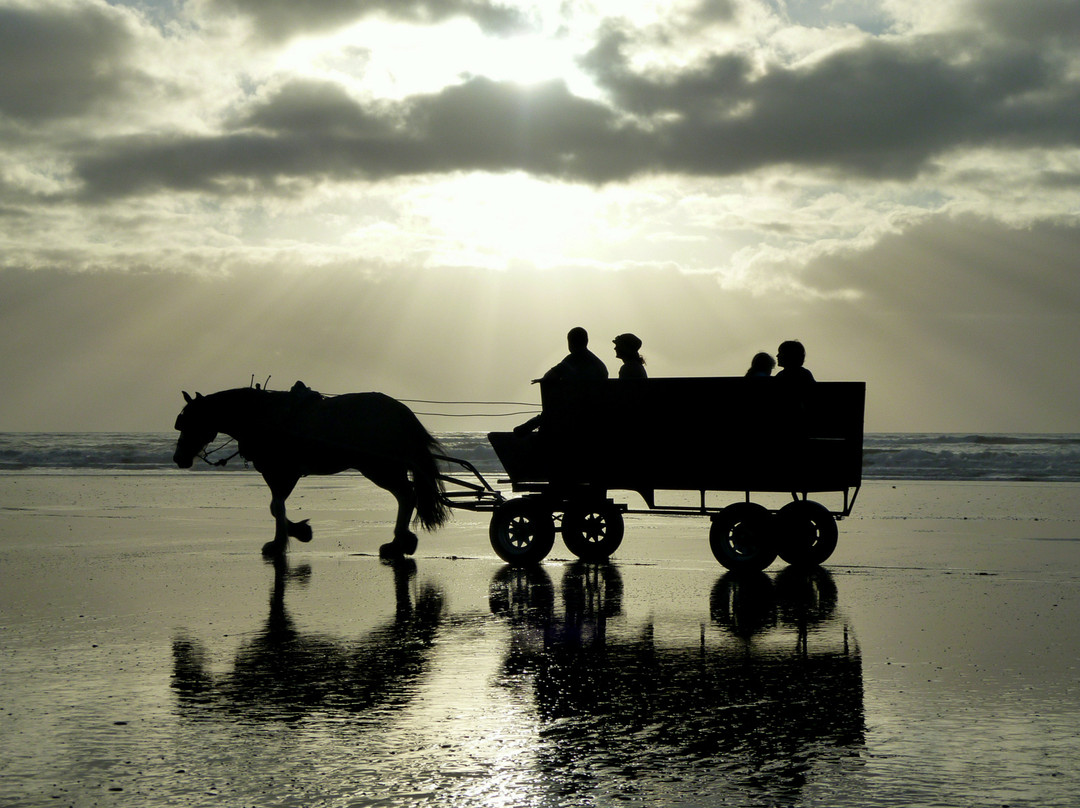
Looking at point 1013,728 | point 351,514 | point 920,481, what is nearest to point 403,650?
point 1013,728

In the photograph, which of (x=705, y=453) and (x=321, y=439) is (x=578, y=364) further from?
(x=321, y=439)

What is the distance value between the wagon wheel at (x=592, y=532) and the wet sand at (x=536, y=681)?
0.83 ft

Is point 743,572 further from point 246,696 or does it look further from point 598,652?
point 246,696

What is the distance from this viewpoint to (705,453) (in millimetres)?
10773

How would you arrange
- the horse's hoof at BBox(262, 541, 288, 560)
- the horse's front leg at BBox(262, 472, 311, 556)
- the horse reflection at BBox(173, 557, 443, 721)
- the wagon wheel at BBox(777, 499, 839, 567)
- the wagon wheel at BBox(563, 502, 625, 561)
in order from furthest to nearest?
the horse's front leg at BBox(262, 472, 311, 556) → the horse's hoof at BBox(262, 541, 288, 560) → the wagon wheel at BBox(563, 502, 625, 561) → the wagon wheel at BBox(777, 499, 839, 567) → the horse reflection at BBox(173, 557, 443, 721)

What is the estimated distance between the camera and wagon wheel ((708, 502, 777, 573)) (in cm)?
1082

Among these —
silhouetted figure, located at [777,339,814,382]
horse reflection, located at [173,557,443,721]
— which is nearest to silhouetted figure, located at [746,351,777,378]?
silhouetted figure, located at [777,339,814,382]

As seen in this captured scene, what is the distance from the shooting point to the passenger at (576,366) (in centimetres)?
1140

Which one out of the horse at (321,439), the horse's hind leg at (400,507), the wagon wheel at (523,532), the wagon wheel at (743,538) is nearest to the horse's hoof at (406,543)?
the horse's hind leg at (400,507)

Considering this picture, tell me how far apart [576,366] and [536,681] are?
19.8ft

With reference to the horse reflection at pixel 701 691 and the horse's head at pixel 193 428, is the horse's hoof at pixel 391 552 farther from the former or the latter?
the horse reflection at pixel 701 691

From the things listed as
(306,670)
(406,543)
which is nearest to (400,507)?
(406,543)

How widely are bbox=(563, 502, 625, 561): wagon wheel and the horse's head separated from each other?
13.9ft

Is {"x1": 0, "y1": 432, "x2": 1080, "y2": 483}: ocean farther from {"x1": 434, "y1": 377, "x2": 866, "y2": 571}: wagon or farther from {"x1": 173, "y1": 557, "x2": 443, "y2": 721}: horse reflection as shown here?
{"x1": 173, "y1": 557, "x2": 443, "y2": 721}: horse reflection
